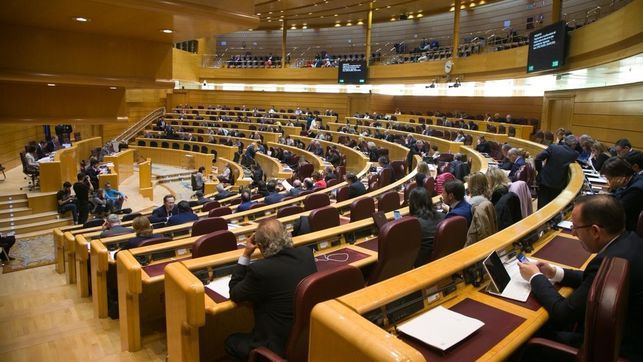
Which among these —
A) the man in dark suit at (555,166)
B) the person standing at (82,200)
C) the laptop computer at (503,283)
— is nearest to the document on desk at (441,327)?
the laptop computer at (503,283)

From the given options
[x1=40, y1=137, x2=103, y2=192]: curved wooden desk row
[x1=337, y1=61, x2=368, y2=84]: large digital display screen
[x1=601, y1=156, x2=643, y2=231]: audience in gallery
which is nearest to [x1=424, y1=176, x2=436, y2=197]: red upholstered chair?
[x1=601, y1=156, x2=643, y2=231]: audience in gallery

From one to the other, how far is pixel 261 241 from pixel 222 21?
→ 1.31 m

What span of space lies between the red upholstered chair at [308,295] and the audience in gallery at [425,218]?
4.55ft

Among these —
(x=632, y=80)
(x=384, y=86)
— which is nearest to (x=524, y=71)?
(x=632, y=80)

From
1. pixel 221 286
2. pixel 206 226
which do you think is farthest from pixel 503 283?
pixel 206 226

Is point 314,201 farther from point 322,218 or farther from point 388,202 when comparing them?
point 322,218

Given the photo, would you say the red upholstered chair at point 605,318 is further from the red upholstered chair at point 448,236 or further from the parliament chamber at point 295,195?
the red upholstered chair at point 448,236

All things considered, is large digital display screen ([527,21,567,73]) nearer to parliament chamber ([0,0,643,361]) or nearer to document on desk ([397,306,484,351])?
parliament chamber ([0,0,643,361])

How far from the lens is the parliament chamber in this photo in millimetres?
2244

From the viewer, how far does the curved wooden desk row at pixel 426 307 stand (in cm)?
147

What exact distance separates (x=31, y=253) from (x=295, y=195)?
502 cm

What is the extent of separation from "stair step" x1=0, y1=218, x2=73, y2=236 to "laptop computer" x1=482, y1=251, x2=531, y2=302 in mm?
10141

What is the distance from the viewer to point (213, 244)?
336 centimetres

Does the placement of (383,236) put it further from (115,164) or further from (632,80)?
(115,164)
